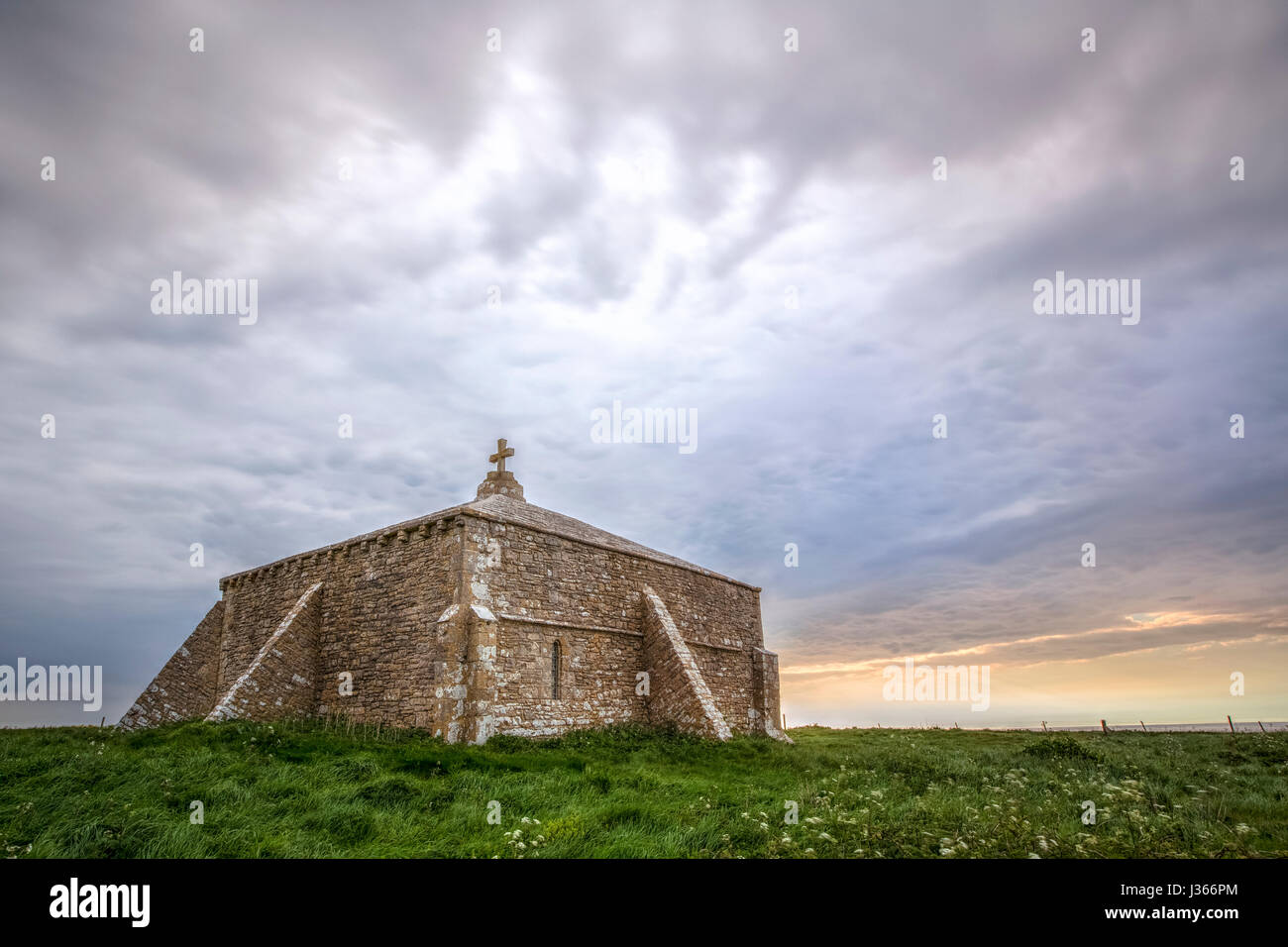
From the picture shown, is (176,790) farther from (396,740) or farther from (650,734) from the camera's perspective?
(650,734)

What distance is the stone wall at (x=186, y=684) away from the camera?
23844mm

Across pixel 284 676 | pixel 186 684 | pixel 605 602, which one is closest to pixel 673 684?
pixel 605 602

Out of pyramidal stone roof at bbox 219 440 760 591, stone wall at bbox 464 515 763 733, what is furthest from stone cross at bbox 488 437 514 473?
stone wall at bbox 464 515 763 733

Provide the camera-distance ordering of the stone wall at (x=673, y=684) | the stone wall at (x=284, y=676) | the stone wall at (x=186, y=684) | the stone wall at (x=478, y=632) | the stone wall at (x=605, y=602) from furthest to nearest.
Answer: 1. the stone wall at (x=186, y=684)
2. the stone wall at (x=673, y=684)
3. the stone wall at (x=605, y=602)
4. the stone wall at (x=284, y=676)
5. the stone wall at (x=478, y=632)

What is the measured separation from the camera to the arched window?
1794 centimetres

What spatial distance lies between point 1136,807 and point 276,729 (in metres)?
16.1

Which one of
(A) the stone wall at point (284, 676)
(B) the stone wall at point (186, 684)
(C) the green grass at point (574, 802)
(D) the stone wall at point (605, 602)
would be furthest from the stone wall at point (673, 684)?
(B) the stone wall at point (186, 684)

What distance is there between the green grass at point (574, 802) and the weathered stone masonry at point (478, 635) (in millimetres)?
1457

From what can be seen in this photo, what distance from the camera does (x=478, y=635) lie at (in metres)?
16.2

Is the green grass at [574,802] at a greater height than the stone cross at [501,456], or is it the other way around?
the stone cross at [501,456]

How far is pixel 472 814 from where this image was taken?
31.2 feet

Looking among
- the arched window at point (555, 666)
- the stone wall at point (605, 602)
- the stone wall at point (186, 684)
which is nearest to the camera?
the stone wall at point (605, 602)

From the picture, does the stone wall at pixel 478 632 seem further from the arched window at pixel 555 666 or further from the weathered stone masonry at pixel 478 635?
the arched window at pixel 555 666
